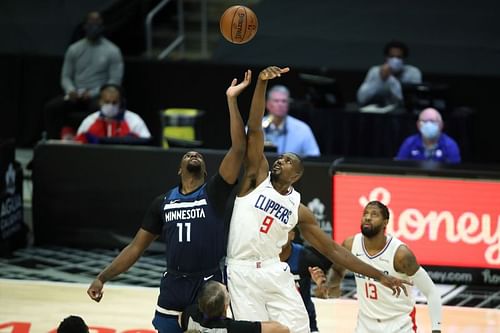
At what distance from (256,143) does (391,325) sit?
5.16 ft

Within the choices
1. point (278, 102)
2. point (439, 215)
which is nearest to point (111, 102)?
point (278, 102)

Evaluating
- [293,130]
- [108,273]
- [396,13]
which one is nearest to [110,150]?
[293,130]

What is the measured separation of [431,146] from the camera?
13031 mm

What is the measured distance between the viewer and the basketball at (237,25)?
8.53m

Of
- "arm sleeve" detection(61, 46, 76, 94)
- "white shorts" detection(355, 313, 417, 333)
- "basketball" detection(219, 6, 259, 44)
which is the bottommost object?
"white shorts" detection(355, 313, 417, 333)

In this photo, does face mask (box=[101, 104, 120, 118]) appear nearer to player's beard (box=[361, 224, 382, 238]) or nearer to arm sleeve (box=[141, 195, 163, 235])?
arm sleeve (box=[141, 195, 163, 235])

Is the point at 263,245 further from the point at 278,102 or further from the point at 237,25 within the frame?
the point at 278,102

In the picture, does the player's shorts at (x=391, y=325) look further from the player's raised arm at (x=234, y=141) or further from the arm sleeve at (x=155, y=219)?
the arm sleeve at (x=155, y=219)

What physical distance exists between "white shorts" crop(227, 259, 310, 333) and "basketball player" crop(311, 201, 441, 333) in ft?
1.28

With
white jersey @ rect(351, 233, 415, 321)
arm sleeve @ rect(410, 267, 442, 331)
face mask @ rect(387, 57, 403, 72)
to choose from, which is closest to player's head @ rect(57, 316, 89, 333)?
white jersey @ rect(351, 233, 415, 321)

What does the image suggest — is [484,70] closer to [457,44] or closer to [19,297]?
[457,44]

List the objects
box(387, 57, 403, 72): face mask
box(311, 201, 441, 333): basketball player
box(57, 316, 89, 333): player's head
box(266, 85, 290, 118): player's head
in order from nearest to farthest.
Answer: box(57, 316, 89, 333): player's head, box(311, 201, 441, 333): basketball player, box(266, 85, 290, 118): player's head, box(387, 57, 403, 72): face mask

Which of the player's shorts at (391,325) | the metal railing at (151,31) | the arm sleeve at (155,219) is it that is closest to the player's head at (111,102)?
the metal railing at (151,31)

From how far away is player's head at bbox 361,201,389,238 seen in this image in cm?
822
